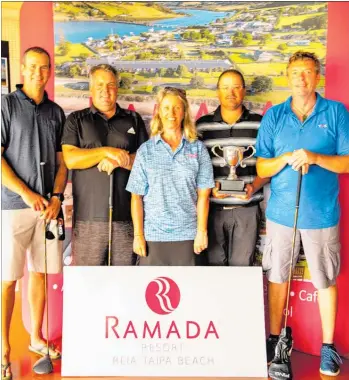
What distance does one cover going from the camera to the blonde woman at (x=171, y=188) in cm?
286

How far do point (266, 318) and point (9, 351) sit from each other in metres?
1.62

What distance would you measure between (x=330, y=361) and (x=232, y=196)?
1.14 m

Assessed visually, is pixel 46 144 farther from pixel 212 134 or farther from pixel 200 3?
pixel 200 3

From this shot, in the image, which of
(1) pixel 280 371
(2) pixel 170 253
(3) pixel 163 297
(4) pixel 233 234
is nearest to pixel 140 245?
(2) pixel 170 253

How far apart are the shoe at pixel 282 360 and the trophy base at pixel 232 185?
2.83 feet

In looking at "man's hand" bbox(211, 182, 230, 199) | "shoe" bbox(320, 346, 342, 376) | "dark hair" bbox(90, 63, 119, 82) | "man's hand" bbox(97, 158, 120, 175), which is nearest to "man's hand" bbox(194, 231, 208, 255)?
"man's hand" bbox(211, 182, 230, 199)

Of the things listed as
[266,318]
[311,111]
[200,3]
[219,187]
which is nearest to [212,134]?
[219,187]

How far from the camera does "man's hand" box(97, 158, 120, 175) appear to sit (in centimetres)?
287

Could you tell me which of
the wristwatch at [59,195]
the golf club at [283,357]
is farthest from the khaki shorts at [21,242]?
the golf club at [283,357]

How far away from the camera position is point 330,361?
115 inches

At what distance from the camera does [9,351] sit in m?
2.95

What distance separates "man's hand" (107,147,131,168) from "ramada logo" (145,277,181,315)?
0.73 metres

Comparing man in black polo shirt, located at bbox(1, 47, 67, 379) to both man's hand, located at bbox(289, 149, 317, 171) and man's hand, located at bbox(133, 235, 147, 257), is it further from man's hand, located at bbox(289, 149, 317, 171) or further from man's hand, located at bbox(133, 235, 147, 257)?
man's hand, located at bbox(289, 149, 317, 171)

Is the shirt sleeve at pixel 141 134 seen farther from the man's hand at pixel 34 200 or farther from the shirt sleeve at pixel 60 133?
the man's hand at pixel 34 200
